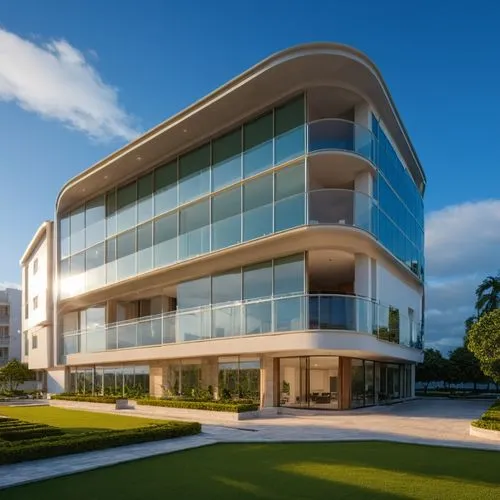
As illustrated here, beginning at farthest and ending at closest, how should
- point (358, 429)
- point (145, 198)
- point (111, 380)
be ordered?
point (111, 380) < point (145, 198) < point (358, 429)


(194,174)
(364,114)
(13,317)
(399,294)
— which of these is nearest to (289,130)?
(364,114)

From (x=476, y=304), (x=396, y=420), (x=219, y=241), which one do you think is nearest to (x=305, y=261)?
(x=219, y=241)

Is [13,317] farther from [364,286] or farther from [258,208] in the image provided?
[364,286]

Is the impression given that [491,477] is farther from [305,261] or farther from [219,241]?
[219,241]

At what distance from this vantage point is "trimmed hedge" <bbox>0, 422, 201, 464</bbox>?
13394mm

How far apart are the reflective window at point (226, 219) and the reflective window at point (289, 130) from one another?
3.29 m

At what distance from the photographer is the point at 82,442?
14758 millimetres

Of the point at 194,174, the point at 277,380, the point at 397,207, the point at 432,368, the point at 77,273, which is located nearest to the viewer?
the point at 277,380

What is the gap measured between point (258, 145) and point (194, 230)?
242 inches

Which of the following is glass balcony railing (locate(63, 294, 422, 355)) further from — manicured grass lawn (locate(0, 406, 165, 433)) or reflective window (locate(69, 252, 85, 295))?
manicured grass lawn (locate(0, 406, 165, 433))

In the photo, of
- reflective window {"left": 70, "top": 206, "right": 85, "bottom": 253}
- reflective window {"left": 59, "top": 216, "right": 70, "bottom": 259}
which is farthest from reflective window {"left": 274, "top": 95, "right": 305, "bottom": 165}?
reflective window {"left": 59, "top": 216, "right": 70, "bottom": 259}

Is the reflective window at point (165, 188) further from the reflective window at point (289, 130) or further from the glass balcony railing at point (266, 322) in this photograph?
the reflective window at point (289, 130)

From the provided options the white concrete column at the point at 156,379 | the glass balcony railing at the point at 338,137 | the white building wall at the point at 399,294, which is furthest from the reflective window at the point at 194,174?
the white concrete column at the point at 156,379

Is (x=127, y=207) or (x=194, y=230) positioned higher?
(x=127, y=207)
